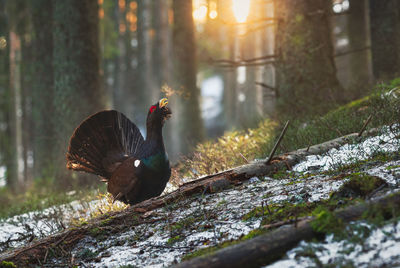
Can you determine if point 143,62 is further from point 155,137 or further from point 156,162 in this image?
point 156,162

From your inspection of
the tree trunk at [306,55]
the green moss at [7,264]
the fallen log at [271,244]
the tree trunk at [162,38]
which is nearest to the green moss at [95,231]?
the green moss at [7,264]

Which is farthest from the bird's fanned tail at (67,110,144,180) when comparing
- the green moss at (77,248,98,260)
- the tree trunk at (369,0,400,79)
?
the tree trunk at (369,0,400,79)

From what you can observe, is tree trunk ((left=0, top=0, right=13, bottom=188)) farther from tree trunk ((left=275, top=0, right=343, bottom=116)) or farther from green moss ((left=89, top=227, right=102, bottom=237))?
green moss ((left=89, top=227, right=102, bottom=237))

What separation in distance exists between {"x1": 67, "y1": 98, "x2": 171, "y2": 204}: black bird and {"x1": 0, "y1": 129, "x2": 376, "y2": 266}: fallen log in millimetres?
283

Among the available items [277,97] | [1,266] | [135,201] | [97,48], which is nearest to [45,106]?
[97,48]

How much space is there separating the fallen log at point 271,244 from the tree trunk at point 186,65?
8.52m

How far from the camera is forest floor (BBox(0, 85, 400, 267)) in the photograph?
233cm

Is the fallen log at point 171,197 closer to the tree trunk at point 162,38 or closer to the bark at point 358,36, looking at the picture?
the bark at point 358,36

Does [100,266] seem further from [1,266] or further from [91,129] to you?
[91,129]

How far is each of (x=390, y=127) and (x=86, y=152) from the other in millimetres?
3663

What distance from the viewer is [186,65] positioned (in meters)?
11.0

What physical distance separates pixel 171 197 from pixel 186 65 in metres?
7.40

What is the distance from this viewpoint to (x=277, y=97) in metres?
7.82

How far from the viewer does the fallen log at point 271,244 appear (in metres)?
2.21
